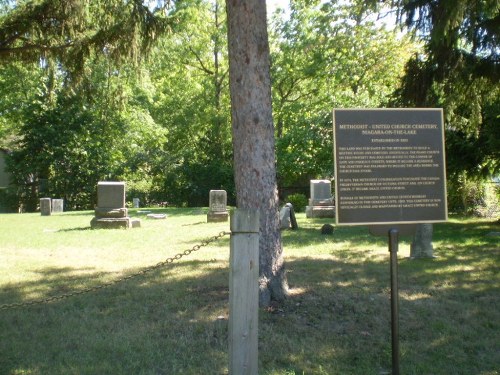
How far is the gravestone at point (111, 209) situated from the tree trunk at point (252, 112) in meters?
12.3

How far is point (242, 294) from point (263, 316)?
272 centimetres

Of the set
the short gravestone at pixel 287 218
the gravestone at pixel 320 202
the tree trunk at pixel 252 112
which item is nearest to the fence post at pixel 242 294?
the tree trunk at pixel 252 112

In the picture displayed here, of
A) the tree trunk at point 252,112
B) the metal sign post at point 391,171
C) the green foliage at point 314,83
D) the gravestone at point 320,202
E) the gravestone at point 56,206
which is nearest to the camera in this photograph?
the metal sign post at point 391,171

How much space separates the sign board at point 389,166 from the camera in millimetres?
4566

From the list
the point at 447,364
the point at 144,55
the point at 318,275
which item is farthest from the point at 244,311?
the point at 144,55

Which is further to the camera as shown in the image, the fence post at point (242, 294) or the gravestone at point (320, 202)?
the gravestone at point (320, 202)

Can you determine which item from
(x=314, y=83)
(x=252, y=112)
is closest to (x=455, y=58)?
(x=252, y=112)

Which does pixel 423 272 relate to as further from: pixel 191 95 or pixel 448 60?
pixel 191 95

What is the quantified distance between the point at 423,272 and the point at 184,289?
4.11 metres

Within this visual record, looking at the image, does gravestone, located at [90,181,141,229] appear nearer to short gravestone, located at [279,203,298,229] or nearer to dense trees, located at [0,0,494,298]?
dense trees, located at [0,0,494,298]

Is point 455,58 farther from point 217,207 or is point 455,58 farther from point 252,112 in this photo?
point 217,207

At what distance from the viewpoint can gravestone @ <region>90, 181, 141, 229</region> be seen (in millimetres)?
18219

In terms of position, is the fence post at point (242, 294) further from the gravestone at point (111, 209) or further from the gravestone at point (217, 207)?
the gravestone at point (217, 207)

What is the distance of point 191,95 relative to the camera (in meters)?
42.8
